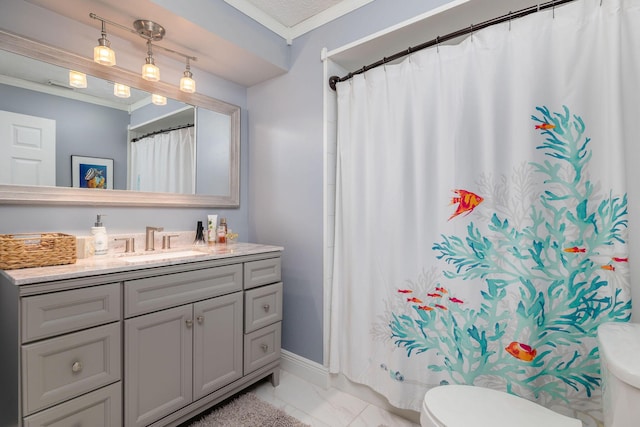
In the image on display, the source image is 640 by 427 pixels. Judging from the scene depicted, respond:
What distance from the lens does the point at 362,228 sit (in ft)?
6.12

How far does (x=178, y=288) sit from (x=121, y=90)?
1208mm

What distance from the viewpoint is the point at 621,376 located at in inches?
31.0

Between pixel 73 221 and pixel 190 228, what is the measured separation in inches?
25.6

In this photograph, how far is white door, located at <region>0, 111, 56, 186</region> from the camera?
1405 mm

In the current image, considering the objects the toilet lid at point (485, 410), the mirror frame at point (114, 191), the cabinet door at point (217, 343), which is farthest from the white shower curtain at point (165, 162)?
the toilet lid at point (485, 410)

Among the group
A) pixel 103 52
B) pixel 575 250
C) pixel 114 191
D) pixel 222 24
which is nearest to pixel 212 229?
pixel 114 191

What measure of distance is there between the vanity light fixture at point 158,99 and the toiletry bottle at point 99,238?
797 mm

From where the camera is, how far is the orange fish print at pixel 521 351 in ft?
4.37

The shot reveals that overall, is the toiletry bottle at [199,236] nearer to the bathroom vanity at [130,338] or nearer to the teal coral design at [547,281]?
the bathroom vanity at [130,338]

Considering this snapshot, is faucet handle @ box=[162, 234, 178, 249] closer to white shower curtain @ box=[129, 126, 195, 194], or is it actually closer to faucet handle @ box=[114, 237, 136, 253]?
faucet handle @ box=[114, 237, 136, 253]

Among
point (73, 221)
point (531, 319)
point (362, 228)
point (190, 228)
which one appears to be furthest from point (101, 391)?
point (531, 319)

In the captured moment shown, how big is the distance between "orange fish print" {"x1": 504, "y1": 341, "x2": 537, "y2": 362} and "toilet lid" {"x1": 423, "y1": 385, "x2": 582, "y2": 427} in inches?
10.3

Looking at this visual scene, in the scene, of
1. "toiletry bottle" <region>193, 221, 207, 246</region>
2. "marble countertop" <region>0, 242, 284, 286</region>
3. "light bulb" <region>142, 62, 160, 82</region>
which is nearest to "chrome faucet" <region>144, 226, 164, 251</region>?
"marble countertop" <region>0, 242, 284, 286</region>

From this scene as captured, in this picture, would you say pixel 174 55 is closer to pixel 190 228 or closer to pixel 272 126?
pixel 272 126
